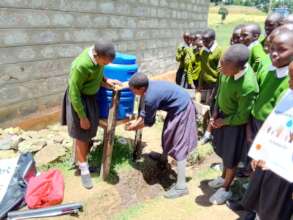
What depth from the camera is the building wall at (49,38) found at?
15.6 feet

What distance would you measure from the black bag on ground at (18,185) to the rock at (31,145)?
592mm

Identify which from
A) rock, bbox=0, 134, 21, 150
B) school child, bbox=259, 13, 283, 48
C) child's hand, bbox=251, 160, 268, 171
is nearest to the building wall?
rock, bbox=0, 134, 21, 150

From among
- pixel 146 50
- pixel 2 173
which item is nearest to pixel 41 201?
pixel 2 173

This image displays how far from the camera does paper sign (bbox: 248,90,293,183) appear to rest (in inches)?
82.8

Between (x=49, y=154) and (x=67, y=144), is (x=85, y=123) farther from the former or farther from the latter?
(x=67, y=144)

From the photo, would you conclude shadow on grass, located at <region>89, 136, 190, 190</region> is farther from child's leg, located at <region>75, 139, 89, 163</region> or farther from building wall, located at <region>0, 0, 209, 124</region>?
building wall, located at <region>0, 0, 209, 124</region>

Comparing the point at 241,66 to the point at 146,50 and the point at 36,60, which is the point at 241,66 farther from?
the point at 146,50

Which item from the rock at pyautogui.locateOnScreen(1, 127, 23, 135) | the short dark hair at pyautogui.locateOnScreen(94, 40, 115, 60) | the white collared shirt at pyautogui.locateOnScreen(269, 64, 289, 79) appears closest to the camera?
the white collared shirt at pyautogui.locateOnScreen(269, 64, 289, 79)

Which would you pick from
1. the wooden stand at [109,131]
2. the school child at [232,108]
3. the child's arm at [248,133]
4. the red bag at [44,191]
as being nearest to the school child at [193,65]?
the wooden stand at [109,131]

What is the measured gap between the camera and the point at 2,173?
12.3 feet

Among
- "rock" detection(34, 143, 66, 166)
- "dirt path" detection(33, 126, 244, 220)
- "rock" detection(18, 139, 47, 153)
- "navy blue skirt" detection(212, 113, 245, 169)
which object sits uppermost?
"navy blue skirt" detection(212, 113, 245, 169)

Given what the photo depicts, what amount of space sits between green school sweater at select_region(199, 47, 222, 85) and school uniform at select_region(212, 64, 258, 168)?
1871mm

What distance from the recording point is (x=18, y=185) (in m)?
3.62

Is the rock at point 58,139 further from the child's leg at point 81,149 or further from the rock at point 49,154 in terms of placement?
the child's leg at point 81,149
